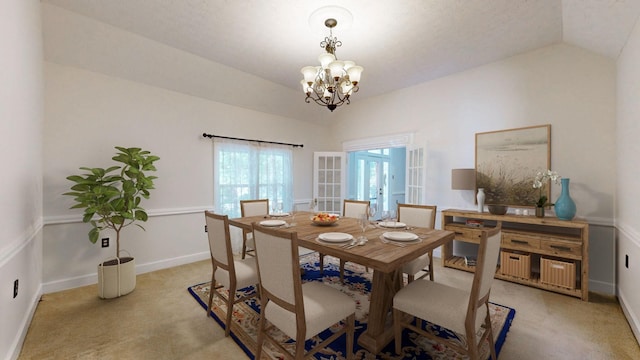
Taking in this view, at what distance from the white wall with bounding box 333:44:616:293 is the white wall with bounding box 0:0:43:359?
4.29 metres

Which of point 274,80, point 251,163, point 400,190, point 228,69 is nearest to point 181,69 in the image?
point 228,69

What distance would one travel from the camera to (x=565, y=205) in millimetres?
2717

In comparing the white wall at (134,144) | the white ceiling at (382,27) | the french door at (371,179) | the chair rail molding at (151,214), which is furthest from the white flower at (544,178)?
the chair rail molding at (151,214)

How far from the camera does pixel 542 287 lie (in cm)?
274

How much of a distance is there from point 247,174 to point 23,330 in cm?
287

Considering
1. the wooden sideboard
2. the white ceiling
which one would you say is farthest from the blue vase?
the white ceiling

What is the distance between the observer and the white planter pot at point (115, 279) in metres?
2.52

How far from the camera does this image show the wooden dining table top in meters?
1.45

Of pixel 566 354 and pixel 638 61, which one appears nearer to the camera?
pixel 566 354

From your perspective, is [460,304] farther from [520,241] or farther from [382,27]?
[382,27]

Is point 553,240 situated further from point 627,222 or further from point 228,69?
point 228,69

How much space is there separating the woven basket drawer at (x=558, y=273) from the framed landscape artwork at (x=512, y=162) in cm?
76

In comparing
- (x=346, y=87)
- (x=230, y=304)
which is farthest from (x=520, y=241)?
(x=230, y=304)

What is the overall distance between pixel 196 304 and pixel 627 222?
13.4ft
